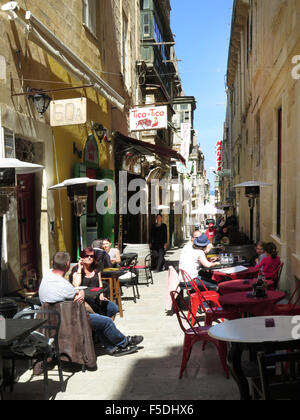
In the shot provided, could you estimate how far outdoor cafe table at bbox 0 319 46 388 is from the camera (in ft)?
11.8

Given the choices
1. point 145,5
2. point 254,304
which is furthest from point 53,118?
point 145,5

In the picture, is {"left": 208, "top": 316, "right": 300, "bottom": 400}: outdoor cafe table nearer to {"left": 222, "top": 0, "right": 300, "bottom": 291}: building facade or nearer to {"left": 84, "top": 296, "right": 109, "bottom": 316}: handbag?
{"left": 84, "top": 296, "right": 109, "bottom": 316}: handbag

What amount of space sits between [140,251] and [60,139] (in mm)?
3772

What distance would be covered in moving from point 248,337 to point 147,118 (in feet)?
35.9

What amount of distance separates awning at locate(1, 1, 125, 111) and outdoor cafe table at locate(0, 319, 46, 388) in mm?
4471

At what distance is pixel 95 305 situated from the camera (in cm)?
605

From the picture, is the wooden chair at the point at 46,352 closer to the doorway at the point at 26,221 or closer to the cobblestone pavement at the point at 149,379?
the cobblestone pavement at the point at 149,379

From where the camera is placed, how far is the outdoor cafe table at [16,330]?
3601 millimetres

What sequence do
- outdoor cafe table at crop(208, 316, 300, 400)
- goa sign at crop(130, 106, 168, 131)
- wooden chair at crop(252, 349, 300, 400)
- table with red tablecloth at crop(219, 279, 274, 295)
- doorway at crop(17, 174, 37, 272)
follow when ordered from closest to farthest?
1. wooden chair at crop(252, 349, 300, 400)
2. outdoor cafe table at crop(208, 316, 300, 400)
3. table with red tablecloth at crop(219, 279, 274, 295)
4. doorway at crop(17, 174, 37, 272)
5. goa sign at crop(130, 106, 168, 131)

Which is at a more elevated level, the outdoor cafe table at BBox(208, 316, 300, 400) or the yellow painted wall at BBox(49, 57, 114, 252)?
the yellow painted wall at BBox(49, 57, 114, 252)

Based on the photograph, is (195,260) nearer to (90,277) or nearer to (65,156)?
(90,277)

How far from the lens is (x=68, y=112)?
7.84m

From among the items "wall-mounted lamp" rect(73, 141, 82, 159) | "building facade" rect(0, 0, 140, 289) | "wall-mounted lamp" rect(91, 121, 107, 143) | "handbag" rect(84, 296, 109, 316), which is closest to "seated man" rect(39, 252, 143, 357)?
"handbag" rect(84, 296, 109, 316)

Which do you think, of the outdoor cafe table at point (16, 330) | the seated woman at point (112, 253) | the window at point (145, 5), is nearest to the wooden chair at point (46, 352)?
the outdoor cafe table at point (16, 330)
